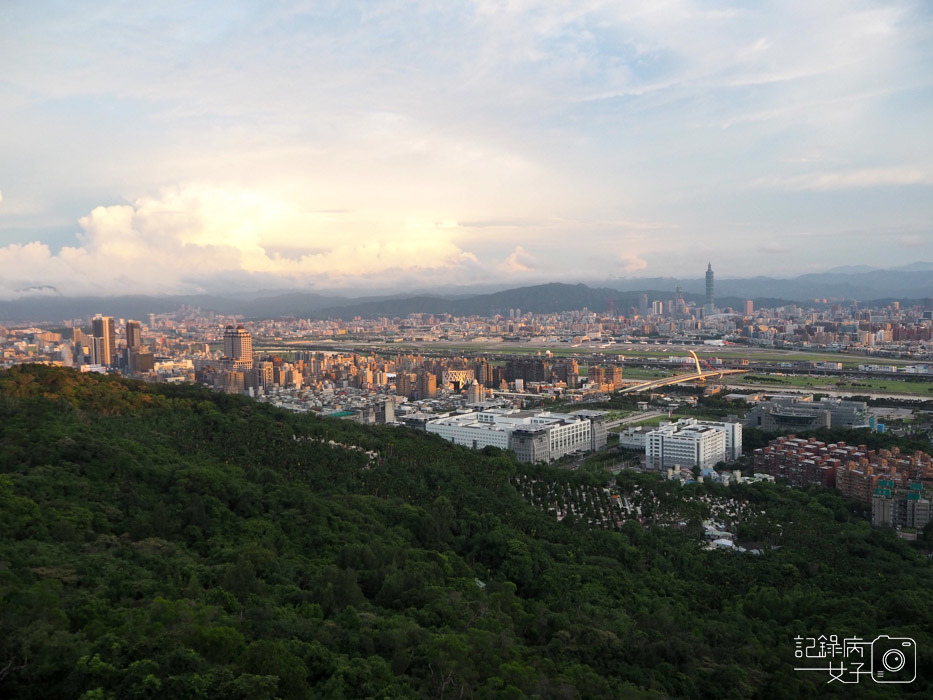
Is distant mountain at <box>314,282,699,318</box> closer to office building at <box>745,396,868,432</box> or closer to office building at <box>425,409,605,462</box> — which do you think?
office building at <box>745,396,868,432</box>

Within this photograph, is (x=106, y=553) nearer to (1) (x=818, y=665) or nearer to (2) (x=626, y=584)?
(2) (x=626, y=584)

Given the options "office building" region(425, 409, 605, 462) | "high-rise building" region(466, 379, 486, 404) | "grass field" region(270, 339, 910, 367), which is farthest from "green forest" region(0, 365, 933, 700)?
"grass field" region(270, 339, 910, 367)

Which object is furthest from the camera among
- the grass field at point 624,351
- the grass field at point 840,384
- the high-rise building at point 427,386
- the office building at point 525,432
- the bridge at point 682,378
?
the grass field at point 624,351

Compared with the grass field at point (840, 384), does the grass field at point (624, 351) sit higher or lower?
higher

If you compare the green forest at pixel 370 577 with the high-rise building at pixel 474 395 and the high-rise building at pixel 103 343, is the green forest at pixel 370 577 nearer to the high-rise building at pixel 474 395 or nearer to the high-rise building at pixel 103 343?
the high-rise building at pixel 474 395

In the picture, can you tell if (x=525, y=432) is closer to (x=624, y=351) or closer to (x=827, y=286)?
(x=624, y=351)

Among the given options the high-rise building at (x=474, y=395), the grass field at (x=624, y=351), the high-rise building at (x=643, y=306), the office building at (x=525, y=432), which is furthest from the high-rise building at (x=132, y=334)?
the high-rise building at (x=643, y=306)

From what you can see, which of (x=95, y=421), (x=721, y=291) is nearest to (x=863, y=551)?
(x=95, y=421)
